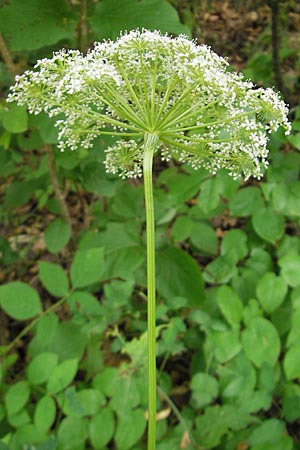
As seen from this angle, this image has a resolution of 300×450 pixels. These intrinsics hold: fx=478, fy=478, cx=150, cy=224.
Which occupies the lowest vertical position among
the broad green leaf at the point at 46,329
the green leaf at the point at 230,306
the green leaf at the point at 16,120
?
the broad green leaf at the point at 46,329

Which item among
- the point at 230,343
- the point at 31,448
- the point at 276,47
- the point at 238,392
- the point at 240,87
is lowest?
the point at 31,448

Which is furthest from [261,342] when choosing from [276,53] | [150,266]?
[276,53]

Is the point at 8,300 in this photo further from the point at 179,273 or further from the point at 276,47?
the point at 276,47

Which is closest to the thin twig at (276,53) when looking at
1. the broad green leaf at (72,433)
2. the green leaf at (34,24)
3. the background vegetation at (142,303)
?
the background vegetation at (142,303)

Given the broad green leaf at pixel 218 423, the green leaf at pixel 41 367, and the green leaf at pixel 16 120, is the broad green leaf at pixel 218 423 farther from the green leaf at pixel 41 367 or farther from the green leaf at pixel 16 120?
the green leaf at pixel 16 120

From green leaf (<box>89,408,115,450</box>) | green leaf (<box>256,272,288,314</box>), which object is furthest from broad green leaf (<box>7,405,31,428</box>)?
green leaf (<box>256,272,288,314</box>)

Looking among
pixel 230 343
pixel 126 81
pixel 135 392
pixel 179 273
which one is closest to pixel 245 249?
pixel 179 273
